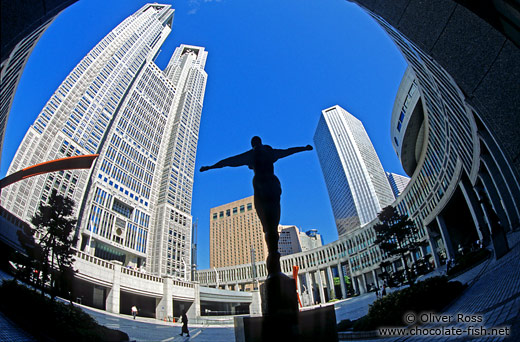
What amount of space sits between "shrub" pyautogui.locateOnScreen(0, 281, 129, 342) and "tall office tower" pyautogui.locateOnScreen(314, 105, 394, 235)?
47733 mm

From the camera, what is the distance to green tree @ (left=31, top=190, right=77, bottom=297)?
11.5 ft

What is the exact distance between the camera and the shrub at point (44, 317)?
9.48 ft

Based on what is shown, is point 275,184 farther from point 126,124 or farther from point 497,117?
point 126,124

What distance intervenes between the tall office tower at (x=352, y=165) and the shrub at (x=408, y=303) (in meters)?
43.2

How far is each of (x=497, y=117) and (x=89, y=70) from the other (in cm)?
7270

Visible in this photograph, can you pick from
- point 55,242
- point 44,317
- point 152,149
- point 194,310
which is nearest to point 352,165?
point 194,310

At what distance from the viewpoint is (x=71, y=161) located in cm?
461

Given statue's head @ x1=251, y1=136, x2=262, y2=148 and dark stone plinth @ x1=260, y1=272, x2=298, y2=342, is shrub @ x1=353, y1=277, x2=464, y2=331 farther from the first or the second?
statue's head @ x1=251, y1=136, x2=262, y2=148

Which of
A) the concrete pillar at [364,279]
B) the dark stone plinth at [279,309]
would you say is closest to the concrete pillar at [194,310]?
the dark stone plinth at [279,309]

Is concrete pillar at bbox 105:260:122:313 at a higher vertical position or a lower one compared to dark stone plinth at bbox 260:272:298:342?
higher

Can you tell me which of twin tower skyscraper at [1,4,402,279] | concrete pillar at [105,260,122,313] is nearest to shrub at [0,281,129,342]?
concrete pillar at [105,260,122,313]

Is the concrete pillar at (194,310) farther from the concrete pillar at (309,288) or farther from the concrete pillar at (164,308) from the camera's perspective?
the concrete pillar at (309,288)

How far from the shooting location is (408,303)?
15.7 feet

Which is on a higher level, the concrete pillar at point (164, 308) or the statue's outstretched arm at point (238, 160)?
the statue's outstretched arm at point (238, 160)
